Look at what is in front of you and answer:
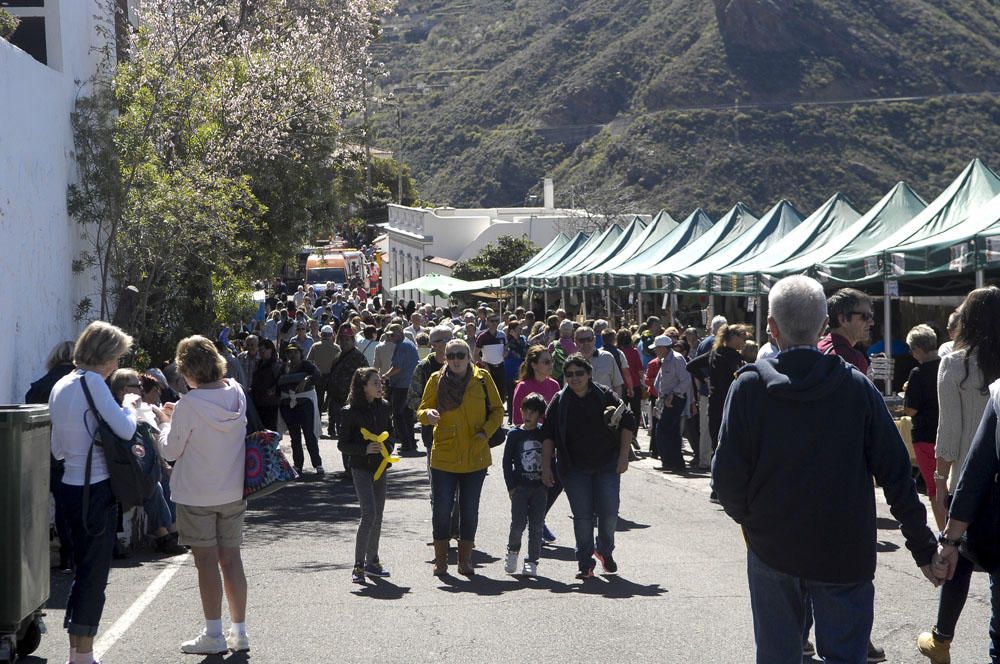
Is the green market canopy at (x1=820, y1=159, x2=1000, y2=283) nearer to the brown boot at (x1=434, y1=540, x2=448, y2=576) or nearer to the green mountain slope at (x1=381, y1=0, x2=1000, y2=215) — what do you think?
the brown boot at (x1=434, y1=540, x2=448, y2=576)

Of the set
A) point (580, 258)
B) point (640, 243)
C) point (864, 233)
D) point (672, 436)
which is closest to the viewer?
point (672, 436)

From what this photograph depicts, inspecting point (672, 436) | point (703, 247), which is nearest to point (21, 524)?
point (672, 436)

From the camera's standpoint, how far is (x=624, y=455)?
9.27 meters

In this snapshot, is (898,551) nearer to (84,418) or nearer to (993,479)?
(993,479)

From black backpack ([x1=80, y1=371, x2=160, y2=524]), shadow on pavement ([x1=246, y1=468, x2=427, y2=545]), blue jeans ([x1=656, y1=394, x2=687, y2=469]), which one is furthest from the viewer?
blue jeans ([x1=656, y1=394, x2=687, y2=469])

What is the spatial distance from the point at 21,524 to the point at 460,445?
356cm

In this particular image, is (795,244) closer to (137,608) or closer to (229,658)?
(137,608)

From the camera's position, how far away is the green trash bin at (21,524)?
6684 millimetres

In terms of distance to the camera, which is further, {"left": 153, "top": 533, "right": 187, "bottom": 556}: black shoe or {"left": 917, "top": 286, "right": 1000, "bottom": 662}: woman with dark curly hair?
{"left": 153, "top": 533, "right": 187, "bottom": 556}: black shoe

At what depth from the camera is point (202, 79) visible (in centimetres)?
1822

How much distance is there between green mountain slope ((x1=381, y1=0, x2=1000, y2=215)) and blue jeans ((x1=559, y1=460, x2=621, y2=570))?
54.7 metres

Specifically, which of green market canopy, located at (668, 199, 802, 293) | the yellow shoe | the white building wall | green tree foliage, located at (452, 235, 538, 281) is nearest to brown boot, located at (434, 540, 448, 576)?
the yellow shoe

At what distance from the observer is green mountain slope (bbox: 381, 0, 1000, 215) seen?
6781cm

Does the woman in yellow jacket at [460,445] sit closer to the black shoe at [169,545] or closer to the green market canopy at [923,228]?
the black shoe at [169,545]
